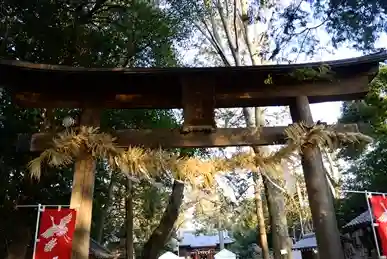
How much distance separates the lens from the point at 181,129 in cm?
516

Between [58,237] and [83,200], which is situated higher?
[83,200]

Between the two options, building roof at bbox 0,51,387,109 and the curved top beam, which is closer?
the curved top beam

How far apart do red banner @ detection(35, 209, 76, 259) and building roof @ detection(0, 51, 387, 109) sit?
1476 millimetres

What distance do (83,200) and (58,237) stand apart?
20.2 inches

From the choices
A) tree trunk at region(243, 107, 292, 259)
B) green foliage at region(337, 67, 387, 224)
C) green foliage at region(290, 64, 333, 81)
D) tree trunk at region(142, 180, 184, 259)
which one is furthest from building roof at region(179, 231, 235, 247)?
green foliage at region(290, 64, 333, 81)

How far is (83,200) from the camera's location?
4.80 meters

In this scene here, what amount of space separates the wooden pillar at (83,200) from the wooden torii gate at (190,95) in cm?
1

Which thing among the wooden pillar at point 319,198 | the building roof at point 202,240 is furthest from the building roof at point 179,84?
the building roof at point 202,240

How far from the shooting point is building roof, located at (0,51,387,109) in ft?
16.6

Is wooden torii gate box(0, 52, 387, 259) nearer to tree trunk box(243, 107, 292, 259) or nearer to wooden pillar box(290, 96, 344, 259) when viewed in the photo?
wooden pillar box(290, 96, 344, 259)

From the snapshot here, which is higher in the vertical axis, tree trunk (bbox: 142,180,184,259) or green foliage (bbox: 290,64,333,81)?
green foliage (bbox: 290,64,333,81)

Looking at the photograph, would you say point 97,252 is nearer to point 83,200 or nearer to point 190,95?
point 83,200

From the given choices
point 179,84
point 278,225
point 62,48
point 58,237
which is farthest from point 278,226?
point 62,48

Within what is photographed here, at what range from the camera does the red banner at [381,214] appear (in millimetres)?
4879
